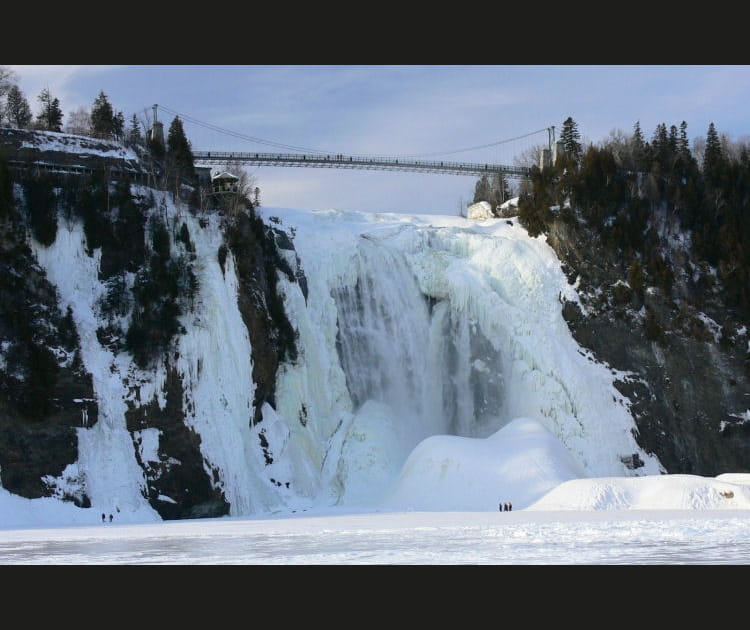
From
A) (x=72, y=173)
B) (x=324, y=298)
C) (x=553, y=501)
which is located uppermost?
(x=72, y=173)

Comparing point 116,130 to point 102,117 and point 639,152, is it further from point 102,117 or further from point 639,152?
point 639,152

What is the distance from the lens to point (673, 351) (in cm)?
6481

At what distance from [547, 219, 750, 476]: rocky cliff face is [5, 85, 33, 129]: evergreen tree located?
95.7ft

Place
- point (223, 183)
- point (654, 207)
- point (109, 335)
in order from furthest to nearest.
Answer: point (654, 207) < point (223, 183) < point (109, 335)

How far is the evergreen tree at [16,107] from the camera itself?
64750mm

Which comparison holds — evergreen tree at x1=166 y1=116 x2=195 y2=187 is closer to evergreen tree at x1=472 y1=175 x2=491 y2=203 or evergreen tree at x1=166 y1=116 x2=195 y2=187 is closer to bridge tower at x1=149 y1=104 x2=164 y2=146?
bridge tower at x1=149 y1=104 x2=164 y2=146

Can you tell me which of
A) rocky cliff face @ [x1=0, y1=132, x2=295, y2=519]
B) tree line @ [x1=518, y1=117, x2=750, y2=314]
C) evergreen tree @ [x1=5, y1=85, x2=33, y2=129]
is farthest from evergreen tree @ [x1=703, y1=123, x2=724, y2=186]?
evergreen tree @ [x1=5, y1=85, x2=33, y2=129]

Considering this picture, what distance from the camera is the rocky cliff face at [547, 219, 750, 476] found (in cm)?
6278

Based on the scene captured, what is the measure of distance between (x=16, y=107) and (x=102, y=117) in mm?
5499

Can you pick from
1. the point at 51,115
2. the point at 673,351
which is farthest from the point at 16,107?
the point at 673,351

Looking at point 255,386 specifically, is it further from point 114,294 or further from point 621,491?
point 621,491

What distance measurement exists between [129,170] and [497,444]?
69.5 feet

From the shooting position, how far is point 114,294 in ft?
177

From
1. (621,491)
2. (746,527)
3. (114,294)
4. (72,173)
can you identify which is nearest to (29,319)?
(114,294)
